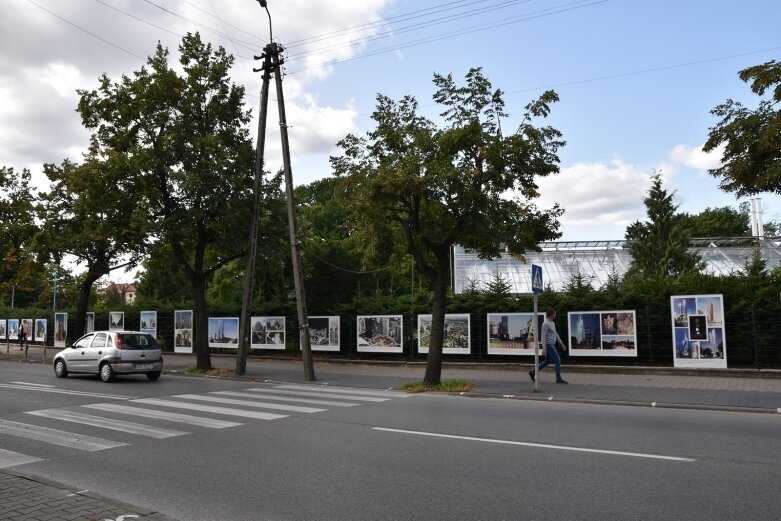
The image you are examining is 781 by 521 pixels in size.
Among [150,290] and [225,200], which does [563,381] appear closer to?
[225,200]

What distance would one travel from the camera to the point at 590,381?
16.0m

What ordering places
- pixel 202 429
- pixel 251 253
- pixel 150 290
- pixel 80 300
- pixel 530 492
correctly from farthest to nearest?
pixel 150 290 < pixel 80 300 < pixel 251 253 < pixel 202 429 < pixel 530 492

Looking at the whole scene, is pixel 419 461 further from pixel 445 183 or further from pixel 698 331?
pixel 698 331

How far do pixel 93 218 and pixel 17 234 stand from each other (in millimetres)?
9807

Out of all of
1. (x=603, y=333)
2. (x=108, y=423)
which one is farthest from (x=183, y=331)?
(x=603, y=333)

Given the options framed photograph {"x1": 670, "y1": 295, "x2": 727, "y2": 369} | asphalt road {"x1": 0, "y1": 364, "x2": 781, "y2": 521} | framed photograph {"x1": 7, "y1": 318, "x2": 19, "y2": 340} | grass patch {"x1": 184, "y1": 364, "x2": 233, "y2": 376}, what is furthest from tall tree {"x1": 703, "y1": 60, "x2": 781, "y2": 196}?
framed photograph {"x1": 7, "y1": 318, "x2": 19, "y2": 340}

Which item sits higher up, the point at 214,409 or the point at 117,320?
the point at 117,320

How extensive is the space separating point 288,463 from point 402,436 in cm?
216

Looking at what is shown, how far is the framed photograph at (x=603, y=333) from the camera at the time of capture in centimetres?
1786

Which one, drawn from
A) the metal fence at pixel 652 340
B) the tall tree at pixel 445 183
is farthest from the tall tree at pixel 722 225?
the tall tree at pixel 445 183

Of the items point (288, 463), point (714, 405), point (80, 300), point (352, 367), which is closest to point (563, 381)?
point (714, 405)

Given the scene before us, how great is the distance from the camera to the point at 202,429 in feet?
30.7

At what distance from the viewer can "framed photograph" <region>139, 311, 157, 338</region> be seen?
99.6 ft

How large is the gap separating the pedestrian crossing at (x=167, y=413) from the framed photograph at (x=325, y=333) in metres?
8.40
